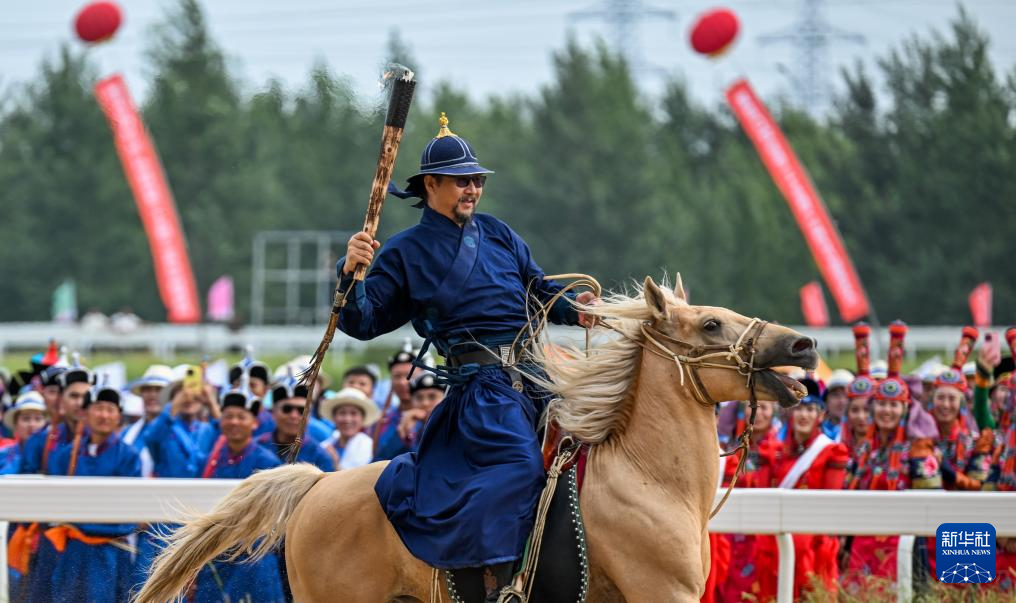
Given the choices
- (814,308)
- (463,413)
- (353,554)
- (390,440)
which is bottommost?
(353,554)

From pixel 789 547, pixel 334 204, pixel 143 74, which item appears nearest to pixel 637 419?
pixel 789 547

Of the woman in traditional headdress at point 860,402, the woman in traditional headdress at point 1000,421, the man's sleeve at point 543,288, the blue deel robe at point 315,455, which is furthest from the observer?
the woman in traditional headdress at point 860,402

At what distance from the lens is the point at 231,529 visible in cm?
637

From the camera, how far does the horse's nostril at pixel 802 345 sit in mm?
5457

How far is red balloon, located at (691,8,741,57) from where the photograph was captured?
2919 centimetres

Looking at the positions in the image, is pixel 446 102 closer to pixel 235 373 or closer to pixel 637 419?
pixel 235 373

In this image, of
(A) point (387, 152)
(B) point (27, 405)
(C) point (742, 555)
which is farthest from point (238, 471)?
(A) point (387, 152)

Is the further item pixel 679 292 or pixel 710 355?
pixel 679 292

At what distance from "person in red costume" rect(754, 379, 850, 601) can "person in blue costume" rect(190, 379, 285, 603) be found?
306 centimetres

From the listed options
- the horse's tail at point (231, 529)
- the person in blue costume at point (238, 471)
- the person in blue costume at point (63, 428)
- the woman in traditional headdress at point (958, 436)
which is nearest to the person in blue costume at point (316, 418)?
the person in blue costume at point (238, 471)

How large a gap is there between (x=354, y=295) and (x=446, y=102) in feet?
173

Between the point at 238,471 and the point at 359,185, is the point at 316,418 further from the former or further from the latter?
the point at 359,185

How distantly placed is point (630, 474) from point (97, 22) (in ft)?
82.5

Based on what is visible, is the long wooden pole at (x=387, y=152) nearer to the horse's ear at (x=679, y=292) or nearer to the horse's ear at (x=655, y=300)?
the horse's ear at (x=655, y=300)
